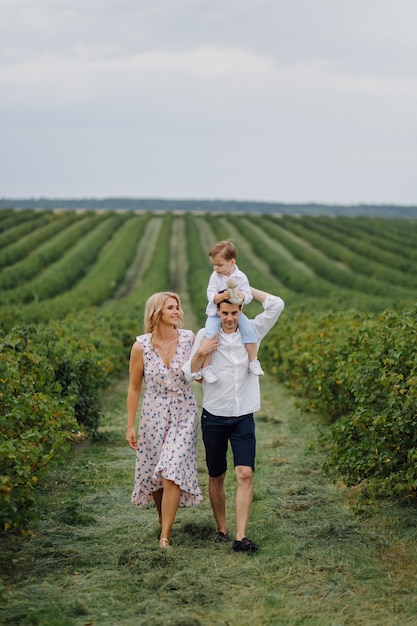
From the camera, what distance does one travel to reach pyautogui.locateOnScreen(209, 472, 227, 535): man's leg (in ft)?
21.3

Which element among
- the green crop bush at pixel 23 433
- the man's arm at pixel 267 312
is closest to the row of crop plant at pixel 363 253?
the green crop bush at pixel 23 433

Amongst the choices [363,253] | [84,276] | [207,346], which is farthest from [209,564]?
[363,253]

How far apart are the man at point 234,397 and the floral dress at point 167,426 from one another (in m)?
0.15

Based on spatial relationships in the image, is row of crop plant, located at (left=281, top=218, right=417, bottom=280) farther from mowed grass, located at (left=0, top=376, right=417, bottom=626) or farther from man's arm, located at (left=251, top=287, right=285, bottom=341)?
man's arm, located at (left=251, top=287, right=285, bottom=341)

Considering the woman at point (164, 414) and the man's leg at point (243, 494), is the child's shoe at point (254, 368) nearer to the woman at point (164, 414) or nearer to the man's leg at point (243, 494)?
the woman at point (164, 414)

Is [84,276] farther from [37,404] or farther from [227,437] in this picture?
[227,437]

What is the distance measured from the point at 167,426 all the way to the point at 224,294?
3.65 ft

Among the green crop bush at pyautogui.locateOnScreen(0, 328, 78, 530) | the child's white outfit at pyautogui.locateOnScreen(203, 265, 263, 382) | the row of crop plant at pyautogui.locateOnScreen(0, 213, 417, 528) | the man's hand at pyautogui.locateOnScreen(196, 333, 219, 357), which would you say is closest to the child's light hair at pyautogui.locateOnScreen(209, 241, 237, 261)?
the child's white outfit at pyautogui.locateOnScreen(203, 265, 263, 382)

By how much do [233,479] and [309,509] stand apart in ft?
4.49

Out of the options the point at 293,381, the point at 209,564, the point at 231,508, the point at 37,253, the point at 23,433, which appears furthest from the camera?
the point at 37,253

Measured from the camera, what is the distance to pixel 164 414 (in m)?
6.42

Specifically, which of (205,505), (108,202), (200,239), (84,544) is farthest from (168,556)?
(108,202)

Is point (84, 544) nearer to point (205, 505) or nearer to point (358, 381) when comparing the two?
point (205, 505)

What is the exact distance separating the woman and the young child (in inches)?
11.2
